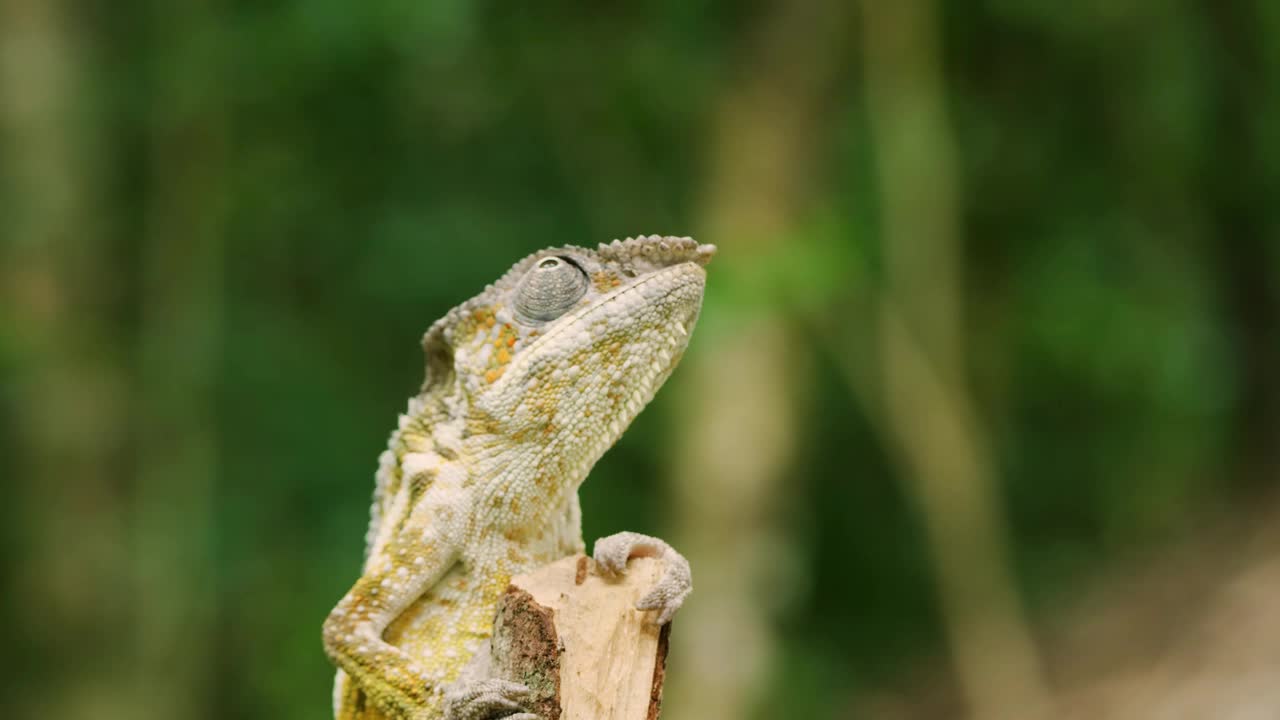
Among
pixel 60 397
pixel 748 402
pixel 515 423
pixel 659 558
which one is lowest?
pixel 659 558

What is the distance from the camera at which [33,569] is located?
913 centimetres

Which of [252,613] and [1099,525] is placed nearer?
[252,613]

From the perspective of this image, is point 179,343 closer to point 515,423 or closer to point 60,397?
point 60,397

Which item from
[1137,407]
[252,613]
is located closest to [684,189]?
[1137,407]

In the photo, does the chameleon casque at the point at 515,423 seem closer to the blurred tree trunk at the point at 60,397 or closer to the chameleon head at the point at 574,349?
the chameleon head at the point at 574,349

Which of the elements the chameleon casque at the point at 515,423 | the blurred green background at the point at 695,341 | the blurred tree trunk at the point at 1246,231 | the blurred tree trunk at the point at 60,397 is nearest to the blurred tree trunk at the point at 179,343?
the blurred green background at the point at 695,341

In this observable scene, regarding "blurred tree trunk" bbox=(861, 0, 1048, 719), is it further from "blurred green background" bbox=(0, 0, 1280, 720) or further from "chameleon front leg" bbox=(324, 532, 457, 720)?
"chameleon front leg" bbox=(324, 532, 457, 720)

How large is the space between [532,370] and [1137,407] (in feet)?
30.9

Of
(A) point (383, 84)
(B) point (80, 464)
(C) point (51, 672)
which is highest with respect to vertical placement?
(A) point (383, 84)

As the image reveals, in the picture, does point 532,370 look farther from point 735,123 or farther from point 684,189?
point 684,189

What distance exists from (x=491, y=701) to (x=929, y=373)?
20.2ft

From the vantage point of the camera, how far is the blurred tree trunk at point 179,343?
9703 mm

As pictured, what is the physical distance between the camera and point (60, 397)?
910cm

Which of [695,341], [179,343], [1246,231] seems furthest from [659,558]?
[1246,231]
